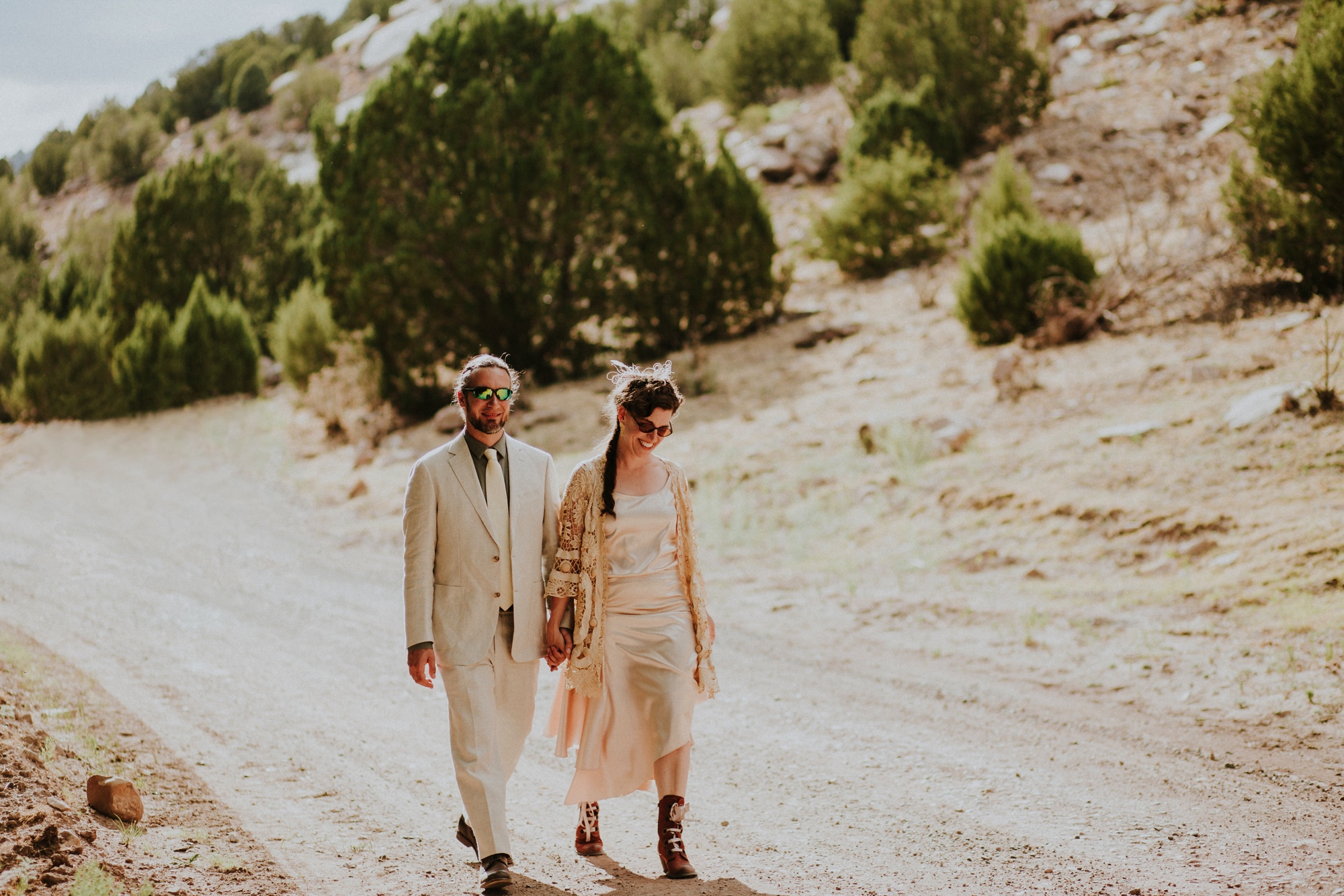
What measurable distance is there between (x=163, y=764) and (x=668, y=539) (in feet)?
8.92

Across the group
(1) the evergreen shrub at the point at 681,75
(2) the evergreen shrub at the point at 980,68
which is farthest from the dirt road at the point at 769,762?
(1) the evergreen shrub at the point at 681,75

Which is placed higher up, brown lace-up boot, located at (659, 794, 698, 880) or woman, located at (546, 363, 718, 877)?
woman, located at (546, 363, 718, 877)

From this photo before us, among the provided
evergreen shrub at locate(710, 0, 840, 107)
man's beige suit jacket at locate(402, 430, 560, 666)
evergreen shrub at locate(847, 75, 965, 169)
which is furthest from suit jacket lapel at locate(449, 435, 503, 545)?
evergreen shrub at locate(710, 0, 840, 107)

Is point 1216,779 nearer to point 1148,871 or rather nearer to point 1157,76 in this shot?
point 1148,871

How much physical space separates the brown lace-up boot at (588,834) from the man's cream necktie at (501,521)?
0.87 m

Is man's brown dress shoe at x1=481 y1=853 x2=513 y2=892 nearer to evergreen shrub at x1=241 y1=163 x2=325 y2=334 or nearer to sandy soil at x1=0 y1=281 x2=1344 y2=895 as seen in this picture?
sandy soil at x1=0 y1=281 x2=1344 y2=895

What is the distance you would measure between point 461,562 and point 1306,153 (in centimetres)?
1080

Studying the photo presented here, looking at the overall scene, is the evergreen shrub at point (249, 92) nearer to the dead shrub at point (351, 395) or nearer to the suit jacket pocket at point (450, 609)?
the dead shrub at point (351, 395)

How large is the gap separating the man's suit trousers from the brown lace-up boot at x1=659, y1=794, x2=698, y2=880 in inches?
21.9

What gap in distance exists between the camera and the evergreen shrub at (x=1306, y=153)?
413 inches

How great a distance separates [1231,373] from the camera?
10.2 meters

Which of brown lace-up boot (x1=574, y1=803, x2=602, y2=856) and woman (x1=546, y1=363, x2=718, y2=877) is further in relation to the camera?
brown lace-up boot (x1=574, y1=803, x2=602, y2=856)

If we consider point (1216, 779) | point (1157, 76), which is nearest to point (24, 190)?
point (1157, 76)

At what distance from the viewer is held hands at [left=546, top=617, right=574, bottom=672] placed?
3895 mm
